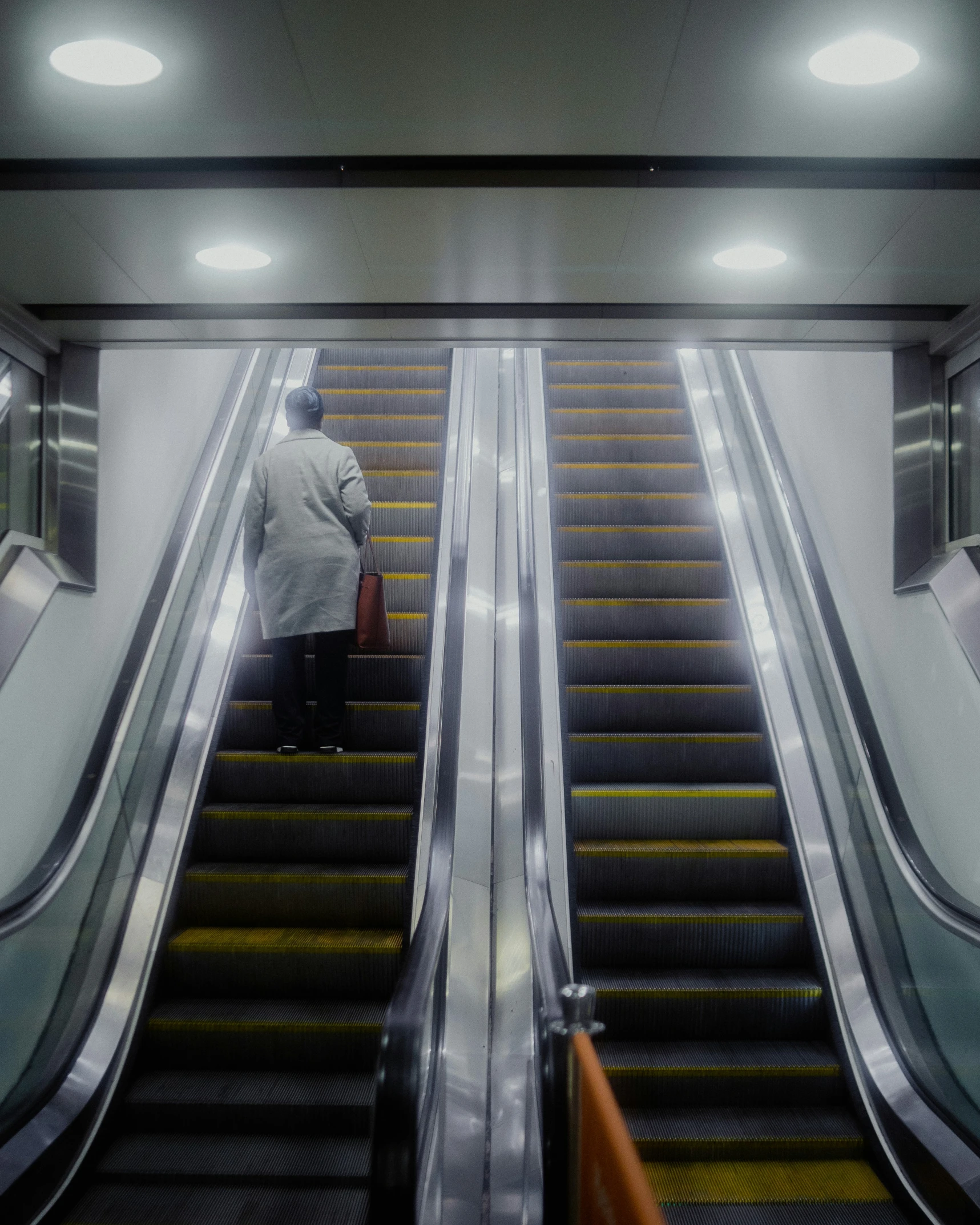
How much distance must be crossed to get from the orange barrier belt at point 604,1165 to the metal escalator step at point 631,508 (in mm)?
4695

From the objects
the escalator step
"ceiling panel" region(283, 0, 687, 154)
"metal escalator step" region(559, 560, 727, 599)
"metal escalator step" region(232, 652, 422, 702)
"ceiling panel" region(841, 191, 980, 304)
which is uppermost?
the escalator step

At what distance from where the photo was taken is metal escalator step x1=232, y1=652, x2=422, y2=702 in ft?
15.9

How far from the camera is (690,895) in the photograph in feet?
12.8

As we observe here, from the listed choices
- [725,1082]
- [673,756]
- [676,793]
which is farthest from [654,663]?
[725,1082]

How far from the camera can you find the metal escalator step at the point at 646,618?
5105 mm

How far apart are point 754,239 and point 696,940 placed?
242 centimetres

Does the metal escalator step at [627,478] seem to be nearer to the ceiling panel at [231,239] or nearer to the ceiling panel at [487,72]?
the ceiling panel at [231,239]

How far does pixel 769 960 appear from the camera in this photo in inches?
145

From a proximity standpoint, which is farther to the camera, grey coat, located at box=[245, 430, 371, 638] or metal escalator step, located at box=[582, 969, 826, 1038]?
grey coat, located at box=[245, 430, 371, 638]

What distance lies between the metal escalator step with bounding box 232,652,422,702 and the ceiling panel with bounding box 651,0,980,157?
2811 millimetres

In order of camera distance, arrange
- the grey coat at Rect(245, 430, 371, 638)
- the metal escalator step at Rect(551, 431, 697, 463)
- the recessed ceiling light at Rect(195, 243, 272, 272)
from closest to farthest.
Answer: the recessed ceiling light at Rect(195, 243, 272, 272)
the grey coat at Rect(245, 430, 371, 638)
the metal escalator step at Rect(551, 431, 697, 463)

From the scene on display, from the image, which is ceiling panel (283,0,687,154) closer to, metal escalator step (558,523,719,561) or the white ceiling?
the white ceiling

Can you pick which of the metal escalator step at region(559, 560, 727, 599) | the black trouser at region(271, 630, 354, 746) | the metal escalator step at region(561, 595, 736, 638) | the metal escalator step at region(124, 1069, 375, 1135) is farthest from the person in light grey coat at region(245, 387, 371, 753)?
the metal escalator step at region(124, 1069, 375, 1135)

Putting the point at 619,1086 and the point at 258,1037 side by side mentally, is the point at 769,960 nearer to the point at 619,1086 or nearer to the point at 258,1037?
the point at 619,1086
